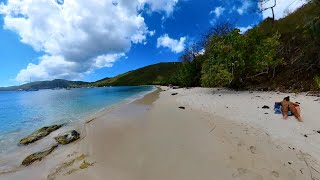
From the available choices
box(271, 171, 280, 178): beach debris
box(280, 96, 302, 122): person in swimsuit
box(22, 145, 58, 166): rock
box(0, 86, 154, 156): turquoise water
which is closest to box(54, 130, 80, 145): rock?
box(22, 145, 58, 166): rock

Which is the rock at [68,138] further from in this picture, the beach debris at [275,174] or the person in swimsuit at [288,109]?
the person in swimsuit at [288,109]

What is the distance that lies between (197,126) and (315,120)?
19.4ft

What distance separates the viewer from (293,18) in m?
39.2

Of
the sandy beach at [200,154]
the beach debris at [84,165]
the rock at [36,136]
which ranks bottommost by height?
the rock at [36,136]

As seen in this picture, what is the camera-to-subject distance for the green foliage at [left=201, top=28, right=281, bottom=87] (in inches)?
1143

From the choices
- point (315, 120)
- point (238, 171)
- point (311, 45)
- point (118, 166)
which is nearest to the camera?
point (238, 171)

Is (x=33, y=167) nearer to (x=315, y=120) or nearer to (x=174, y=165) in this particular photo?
(x=174, y=165)

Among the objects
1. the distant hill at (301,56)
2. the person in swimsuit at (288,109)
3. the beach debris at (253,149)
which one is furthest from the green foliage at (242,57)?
the beach debris at (253,149)

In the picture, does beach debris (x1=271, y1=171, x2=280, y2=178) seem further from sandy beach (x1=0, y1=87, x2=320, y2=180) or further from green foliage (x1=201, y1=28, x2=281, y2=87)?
green foliage (x1=201, y1=28, x2=281, y2=87)

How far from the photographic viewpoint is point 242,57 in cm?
3078

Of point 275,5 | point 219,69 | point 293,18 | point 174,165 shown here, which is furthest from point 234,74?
point 174,165

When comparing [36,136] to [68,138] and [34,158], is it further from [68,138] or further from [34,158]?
[34,158]

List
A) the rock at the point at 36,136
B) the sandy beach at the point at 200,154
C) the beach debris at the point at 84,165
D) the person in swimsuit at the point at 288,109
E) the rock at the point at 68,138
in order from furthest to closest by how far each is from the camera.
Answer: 1. the rock at the point at 36,136
2. the rock at the point at 68,138
3. the person in swimsuit at the point at 288,109
4. the beach debris at the point at 84,165
5. the sandy beach at the point at 200,154

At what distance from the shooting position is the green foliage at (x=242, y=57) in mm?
29039
